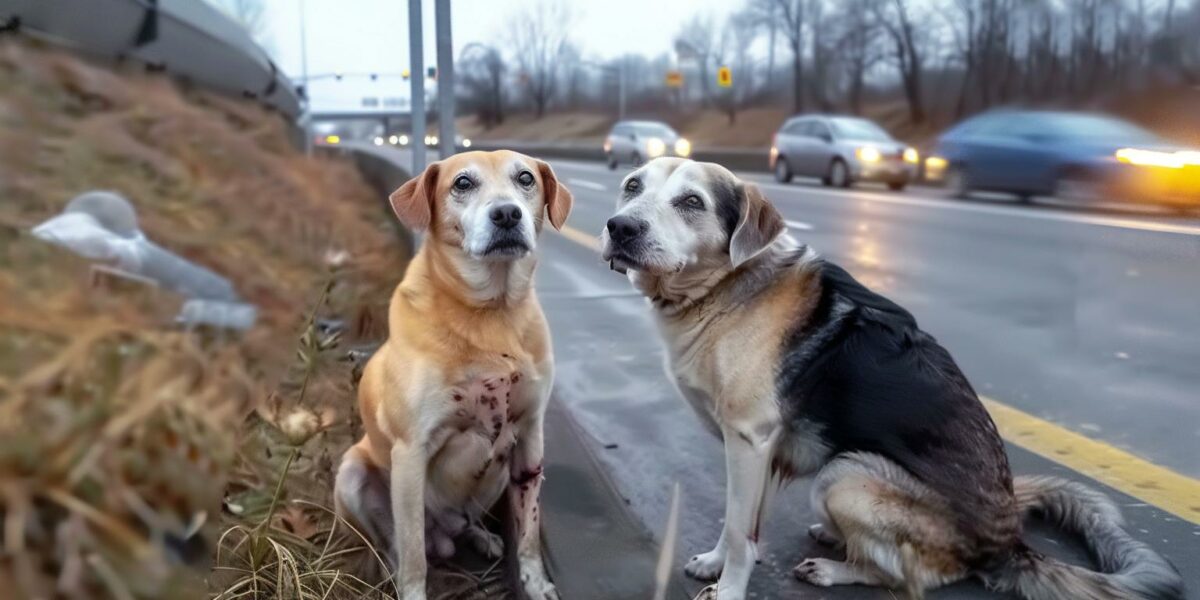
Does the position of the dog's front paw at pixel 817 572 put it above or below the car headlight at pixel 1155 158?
below

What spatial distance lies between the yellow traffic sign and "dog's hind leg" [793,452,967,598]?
21.3ft

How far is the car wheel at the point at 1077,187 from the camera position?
12.8 metres

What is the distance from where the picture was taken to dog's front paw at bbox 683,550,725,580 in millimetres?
2836

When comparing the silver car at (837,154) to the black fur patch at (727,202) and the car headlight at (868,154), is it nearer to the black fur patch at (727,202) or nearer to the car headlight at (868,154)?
the car headlight at (868,154)

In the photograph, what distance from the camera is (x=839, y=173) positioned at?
1745cm

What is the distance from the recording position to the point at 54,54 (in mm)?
6344

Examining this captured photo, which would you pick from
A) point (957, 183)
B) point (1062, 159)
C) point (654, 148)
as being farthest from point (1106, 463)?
point (957, 183)

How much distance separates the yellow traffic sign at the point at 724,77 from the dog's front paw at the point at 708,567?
6.42 metres

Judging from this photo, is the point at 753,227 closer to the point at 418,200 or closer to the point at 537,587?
the point at 418,200

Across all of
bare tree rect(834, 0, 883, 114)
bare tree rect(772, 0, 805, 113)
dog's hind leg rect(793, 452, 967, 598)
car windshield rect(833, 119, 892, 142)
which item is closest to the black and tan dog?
dog's hind leg rect(793, 452, 967, 598)

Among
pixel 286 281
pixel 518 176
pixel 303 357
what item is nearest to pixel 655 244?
pixel 518 176

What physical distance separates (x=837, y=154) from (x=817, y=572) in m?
15.4

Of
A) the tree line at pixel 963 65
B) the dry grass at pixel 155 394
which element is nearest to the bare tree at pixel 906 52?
the tree line at pixel 963 65

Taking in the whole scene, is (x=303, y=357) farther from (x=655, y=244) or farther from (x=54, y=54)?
(x=54, y=54)
